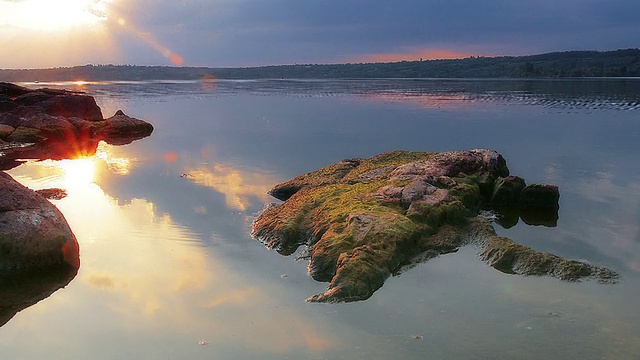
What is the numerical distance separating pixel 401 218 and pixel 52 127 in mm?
31780

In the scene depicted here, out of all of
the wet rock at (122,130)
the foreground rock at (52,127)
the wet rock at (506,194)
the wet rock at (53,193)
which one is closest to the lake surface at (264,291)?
the wet rock at (53,193)

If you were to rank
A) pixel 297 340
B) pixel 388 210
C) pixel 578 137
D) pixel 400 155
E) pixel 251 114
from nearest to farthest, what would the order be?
pixel 297 340, pixel 388 210, pixel 400 155, pixel 578 137, pixel 251 114

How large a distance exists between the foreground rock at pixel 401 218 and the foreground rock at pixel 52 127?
58.9 feet

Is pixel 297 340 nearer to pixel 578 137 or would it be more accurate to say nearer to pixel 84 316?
pixel 84 316

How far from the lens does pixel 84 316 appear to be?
403 inches

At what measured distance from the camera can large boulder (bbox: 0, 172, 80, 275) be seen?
11.8m

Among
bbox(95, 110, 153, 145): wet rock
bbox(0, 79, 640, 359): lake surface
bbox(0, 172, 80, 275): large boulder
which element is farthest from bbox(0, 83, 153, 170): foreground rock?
bbox(0, 172, 80, 275): large boulder

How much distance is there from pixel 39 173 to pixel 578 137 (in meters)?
32.5

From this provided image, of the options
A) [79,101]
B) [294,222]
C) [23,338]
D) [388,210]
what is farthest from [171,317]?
[79,101]

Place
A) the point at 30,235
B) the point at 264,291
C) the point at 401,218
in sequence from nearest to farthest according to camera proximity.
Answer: the point at 264,291
the point at 30,235
the point at 401,218

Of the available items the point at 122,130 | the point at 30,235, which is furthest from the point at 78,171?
the point at 122,130

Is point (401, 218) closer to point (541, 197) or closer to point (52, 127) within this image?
point (541, 197)

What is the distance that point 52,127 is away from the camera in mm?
37344

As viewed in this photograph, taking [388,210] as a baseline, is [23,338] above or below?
below
